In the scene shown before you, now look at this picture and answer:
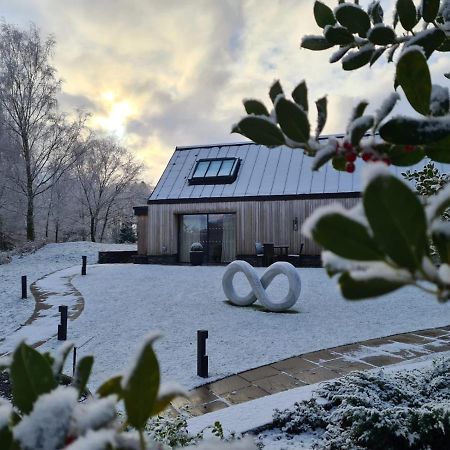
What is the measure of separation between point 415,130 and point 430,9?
0.87 metres

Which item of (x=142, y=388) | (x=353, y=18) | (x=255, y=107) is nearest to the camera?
(x=142, y=388)

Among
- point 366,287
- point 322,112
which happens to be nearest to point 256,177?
point 322,112

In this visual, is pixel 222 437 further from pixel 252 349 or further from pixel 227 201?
pixel 227 201

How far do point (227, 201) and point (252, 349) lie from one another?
10907 mm

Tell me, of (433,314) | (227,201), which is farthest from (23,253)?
(433,314)

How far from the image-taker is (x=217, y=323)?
7.28m

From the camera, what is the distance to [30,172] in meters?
22.1

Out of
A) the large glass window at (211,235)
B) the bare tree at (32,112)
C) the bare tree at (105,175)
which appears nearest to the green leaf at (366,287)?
the large glass window at (211,235)

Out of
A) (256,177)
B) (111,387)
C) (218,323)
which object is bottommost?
(218,323)

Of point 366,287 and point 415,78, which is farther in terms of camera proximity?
point 415,78

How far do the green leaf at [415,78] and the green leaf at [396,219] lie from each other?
48cm

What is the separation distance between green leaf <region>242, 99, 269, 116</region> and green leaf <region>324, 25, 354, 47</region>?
626mm

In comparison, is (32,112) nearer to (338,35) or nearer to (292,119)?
(338,35)

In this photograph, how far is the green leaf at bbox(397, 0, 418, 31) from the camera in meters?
1.31
